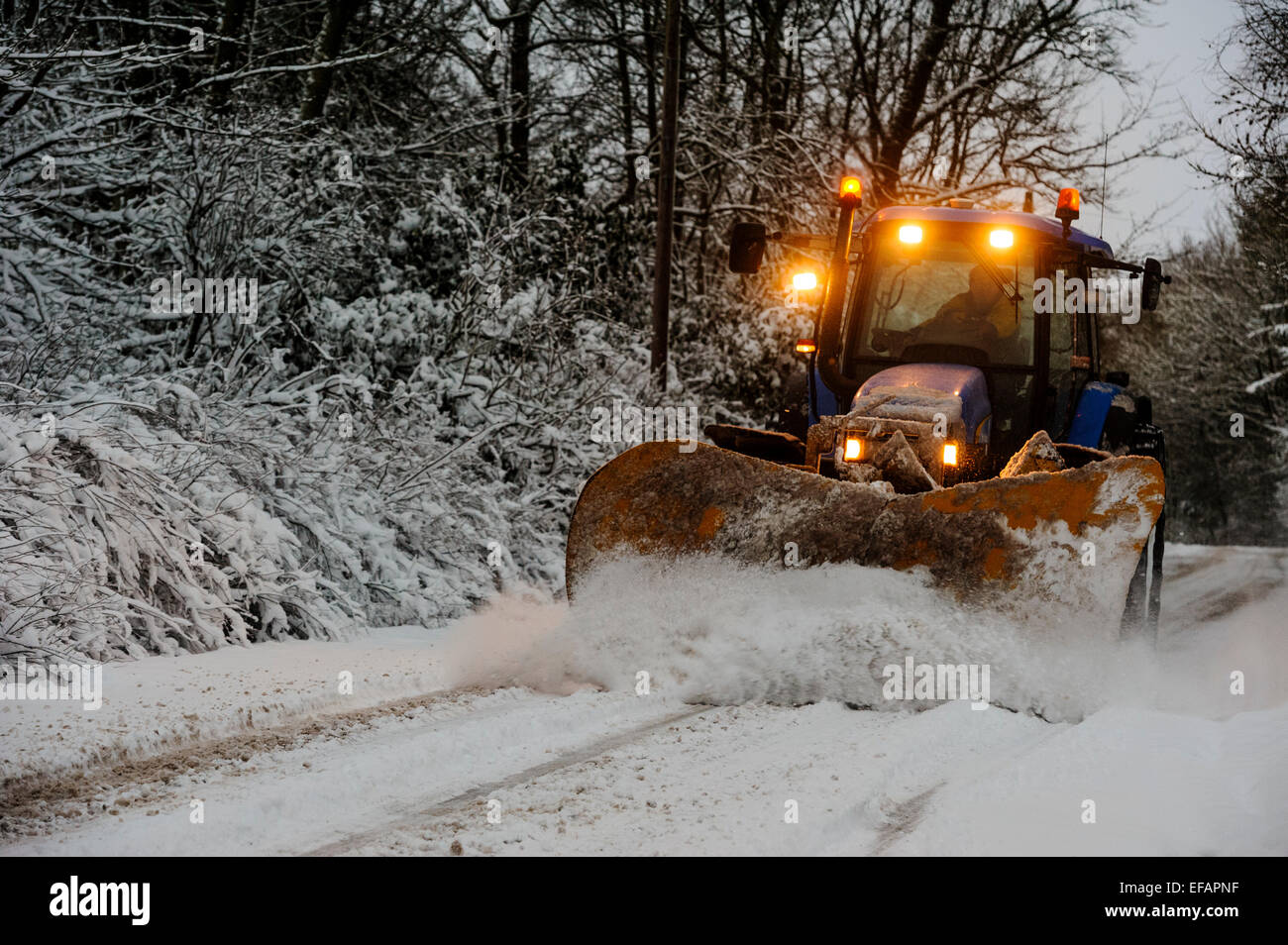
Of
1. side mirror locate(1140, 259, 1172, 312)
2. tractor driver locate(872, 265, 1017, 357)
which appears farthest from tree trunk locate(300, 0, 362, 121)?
side mirror locate(1140, 259, 1172, 312)

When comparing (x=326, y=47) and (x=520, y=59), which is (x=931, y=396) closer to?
(x=326, y=47)

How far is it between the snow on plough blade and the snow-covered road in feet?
0.66

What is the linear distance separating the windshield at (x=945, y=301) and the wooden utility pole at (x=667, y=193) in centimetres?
596

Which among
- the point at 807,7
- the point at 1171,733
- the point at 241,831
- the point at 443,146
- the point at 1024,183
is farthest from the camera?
the point at 807,7

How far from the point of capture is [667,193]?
1355 cm

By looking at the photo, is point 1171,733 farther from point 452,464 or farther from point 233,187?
point 233,187

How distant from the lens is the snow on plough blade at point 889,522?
488 centimetres

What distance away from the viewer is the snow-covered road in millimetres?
3129

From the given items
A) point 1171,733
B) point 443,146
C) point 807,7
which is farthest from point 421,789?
point 807,7

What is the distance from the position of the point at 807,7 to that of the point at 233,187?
13380mm

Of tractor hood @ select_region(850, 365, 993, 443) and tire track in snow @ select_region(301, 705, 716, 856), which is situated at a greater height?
tractor hood @ select_region(850, 365, 993, 443)

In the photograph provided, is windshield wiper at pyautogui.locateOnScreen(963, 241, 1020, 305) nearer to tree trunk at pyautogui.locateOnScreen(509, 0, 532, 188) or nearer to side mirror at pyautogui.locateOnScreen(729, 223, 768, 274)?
side mirror at pyautogui.locateOnScreen(729, 223, 768, 274)

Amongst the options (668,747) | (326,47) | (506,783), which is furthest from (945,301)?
(326,47)

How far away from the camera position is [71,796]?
3438 mm
